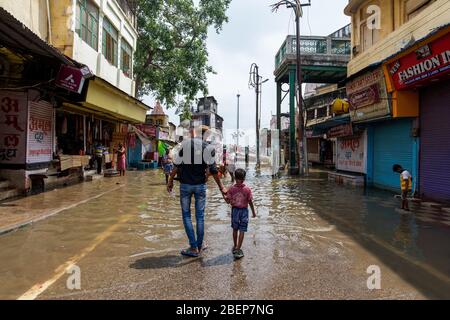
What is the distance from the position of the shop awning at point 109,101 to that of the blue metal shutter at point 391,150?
1107 centimetres

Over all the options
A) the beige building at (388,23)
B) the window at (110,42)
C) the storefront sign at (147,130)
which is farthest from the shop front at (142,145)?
the beige building at (388,23)

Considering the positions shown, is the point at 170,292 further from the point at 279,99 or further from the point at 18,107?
the point at 279,99

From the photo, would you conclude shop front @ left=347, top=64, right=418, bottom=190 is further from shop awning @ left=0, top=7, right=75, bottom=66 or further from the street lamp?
shop awning @ left=0, top=7, right=75, bottom=66

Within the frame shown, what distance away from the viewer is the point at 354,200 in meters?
11.7

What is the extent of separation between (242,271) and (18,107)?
9.38m

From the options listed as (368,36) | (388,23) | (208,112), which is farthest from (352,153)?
(208,112)

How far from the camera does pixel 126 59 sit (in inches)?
856

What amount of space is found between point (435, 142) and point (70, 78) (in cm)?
1135

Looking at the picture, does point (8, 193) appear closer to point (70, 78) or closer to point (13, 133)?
point (13, 133)

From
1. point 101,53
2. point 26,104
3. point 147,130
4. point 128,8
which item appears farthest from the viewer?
point 147,130

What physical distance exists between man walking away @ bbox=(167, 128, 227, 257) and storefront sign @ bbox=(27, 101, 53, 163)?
25.2 feet

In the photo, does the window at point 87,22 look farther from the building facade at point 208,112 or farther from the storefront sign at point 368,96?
the building facade at point 208,112

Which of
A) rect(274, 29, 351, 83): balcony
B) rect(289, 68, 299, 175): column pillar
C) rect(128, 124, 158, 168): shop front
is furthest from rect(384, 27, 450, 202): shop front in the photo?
rect(128, 124, 158, 168): shop front

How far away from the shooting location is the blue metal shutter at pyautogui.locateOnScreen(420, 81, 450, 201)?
10.9m
